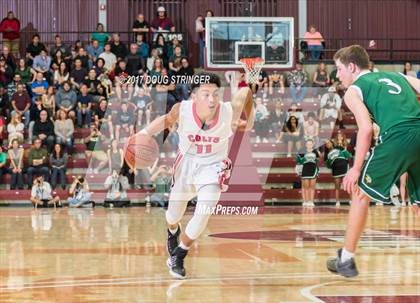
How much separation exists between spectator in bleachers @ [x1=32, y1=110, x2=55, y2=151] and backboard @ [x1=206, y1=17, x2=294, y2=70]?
4.36m

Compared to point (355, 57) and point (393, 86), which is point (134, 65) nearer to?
point (355, 57)

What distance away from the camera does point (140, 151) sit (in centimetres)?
971

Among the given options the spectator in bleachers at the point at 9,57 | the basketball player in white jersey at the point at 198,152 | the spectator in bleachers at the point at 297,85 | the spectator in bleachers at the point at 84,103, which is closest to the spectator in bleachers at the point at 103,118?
the spectator in bleachers at the point at 84,103

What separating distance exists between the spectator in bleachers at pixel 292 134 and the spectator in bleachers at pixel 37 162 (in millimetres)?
6169

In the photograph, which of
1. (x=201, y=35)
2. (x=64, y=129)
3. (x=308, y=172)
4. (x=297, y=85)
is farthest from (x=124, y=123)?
(x=201, y=35)

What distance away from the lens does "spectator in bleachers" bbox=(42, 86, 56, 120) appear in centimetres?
2238

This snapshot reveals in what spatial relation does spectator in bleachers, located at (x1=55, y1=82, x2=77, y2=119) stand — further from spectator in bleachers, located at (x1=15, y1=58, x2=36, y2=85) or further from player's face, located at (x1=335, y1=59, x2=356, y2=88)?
player's face, located at (x1=335, y1=59, x2=356, y2=88)

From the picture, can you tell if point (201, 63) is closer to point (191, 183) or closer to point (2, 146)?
point (2, 146)

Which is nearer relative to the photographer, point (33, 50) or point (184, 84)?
point (184, 84)

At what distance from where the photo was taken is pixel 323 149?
868 inches

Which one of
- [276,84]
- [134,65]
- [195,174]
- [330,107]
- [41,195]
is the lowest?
[41,195]

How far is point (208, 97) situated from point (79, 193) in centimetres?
1230

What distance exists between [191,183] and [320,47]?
58.0 ft

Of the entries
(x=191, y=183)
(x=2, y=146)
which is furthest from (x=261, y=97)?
(x=191, y=183)
